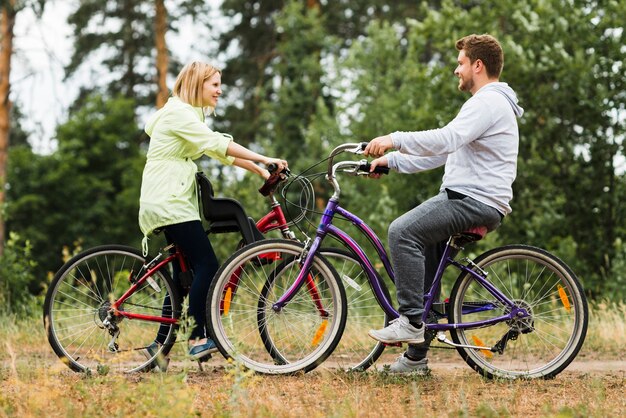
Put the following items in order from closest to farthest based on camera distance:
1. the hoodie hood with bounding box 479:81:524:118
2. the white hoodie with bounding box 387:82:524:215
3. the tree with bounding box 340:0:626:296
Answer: the white hoodie with bounding box 387:82:524:215 → the hoodie hood with bounding box 479:81:524:118 → the tree with bounding box 340:0:626:296

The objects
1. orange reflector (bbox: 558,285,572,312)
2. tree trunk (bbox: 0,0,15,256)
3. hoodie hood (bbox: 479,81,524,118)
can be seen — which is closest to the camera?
hoodie hood (bbox: 479,81,524,118)

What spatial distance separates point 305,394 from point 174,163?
5.50 feet

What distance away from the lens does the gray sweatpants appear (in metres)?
5.18

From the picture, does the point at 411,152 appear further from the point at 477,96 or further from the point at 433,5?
the point at 433,5

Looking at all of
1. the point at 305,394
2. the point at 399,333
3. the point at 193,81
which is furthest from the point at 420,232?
the point at 193,81

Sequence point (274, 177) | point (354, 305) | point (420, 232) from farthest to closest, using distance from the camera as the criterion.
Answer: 1. point (354, 305)
2. point (274, 177)
3. point (420, 232)

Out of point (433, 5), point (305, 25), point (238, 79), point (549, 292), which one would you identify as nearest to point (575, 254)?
point (549, 292)

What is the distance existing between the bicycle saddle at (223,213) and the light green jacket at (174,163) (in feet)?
0.21

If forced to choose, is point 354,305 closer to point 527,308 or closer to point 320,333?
point 320,333

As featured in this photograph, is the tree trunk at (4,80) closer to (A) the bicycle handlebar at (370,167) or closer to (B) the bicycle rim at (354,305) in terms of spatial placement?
(B) the bicycle rim at (354,305)

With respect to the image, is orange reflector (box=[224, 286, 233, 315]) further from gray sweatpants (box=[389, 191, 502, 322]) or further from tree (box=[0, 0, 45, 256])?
tree (box=[0, 0, 45, 256])

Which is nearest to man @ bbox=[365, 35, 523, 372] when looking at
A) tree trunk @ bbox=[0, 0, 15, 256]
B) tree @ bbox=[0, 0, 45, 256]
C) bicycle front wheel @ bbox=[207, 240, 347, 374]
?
bicycle front wheel @ bbox=[207, 240, 347, 374]

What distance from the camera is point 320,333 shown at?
5.45 metres

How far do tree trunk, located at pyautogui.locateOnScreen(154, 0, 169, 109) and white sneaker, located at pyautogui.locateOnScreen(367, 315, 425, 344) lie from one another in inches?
726
